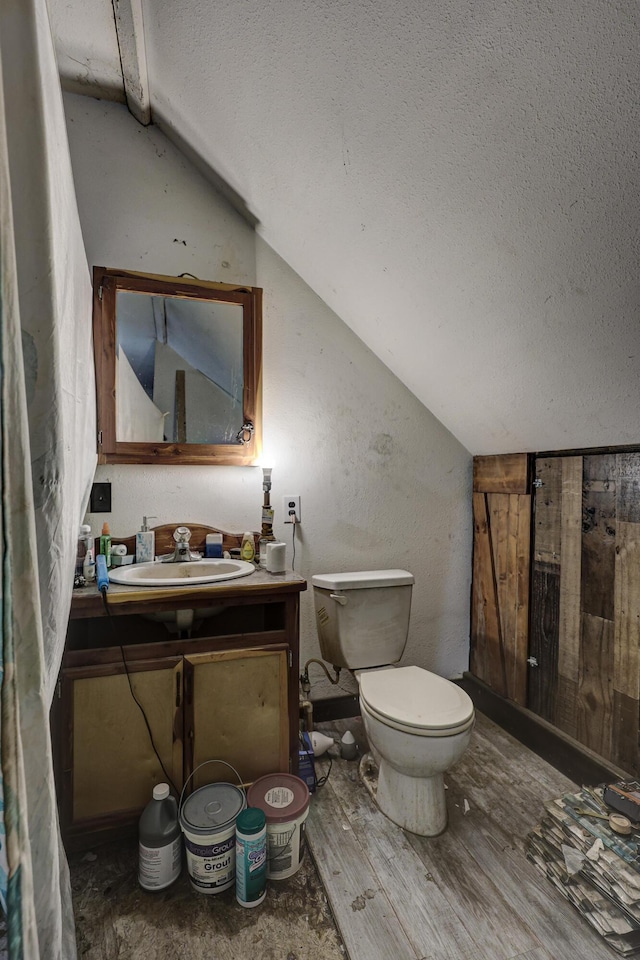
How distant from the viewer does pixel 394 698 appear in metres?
1.57

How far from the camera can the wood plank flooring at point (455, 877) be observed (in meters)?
1.16

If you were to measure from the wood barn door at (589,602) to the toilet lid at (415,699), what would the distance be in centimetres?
54

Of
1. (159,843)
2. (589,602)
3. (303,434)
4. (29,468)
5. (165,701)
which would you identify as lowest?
(159,843)

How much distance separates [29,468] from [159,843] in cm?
127

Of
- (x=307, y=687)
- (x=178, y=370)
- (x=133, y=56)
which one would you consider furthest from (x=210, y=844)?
(x=133, y=56)

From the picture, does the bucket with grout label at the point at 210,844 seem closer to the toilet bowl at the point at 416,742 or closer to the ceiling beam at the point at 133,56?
the toilet bowl at the point at 416,742

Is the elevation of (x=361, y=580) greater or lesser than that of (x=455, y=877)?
greater

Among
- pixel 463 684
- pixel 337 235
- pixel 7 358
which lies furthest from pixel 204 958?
pixel 337 235

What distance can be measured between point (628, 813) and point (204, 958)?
1.26m

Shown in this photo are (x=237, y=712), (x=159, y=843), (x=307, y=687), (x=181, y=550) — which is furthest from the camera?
(x=307, y=687)

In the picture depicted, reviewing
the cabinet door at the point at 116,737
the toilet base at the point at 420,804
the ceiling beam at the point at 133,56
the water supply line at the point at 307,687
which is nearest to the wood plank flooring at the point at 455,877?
the toilet base at the point at 420,804

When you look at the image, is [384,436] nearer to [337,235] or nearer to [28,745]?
[337,235]

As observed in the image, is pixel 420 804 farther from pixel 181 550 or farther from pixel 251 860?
pixel 181 550

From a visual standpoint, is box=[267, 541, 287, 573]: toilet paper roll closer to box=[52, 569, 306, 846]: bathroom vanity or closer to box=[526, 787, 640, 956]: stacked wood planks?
box=[52, 569, 306, 846]: bathroom vanity
